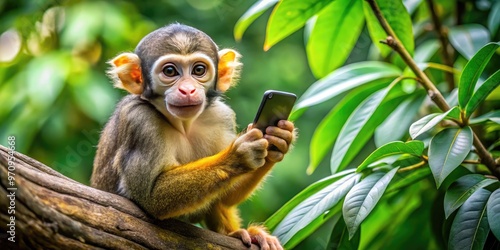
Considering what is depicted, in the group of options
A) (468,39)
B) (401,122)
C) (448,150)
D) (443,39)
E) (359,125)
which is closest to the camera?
(448,150)

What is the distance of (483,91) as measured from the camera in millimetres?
2914

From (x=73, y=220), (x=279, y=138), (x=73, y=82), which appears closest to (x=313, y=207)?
(x=279, y=138)

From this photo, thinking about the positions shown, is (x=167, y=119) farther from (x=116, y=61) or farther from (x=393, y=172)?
(x=393, y=172)

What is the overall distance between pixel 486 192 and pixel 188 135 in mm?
1719

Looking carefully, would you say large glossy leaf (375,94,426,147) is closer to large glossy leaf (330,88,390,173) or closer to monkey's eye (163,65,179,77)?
large glossy leaf (330,88,390,173)

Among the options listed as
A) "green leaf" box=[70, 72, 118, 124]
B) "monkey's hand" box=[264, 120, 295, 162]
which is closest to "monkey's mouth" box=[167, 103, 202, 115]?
"monkey's hand" box=[264, 120, 295, 162]

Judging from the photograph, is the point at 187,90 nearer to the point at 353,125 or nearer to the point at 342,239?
the point at 353,125

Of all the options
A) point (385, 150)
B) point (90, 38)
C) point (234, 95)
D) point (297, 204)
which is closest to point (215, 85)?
point (297, 204)

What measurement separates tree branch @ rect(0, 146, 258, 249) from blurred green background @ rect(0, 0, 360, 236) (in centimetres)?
167

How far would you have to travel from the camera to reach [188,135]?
367cm

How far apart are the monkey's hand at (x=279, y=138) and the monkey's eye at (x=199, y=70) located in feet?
1.76

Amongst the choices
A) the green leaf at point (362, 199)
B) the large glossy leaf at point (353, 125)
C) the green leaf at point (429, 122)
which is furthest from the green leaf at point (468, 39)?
the green leaf at point (362, 199)

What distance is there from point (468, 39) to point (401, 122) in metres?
0.87

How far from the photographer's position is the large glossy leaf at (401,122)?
3.87 m
